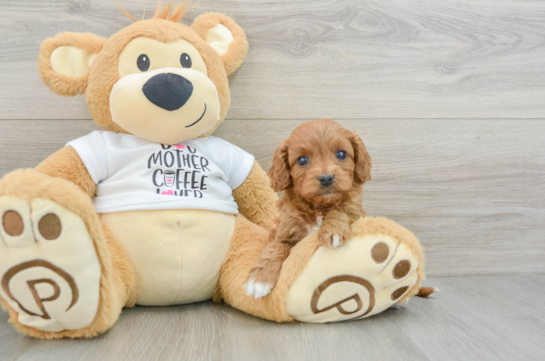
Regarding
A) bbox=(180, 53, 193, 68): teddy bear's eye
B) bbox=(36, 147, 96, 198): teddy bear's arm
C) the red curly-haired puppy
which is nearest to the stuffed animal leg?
bbox=(36, 147, 96, 198): teddy bear's arm

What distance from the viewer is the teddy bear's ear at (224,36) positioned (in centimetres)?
108

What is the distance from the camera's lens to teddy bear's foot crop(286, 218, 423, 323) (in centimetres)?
80

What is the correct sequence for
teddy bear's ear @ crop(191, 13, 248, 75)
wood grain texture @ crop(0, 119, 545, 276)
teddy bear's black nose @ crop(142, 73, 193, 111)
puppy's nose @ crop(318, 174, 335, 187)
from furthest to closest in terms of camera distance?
wood grain texture @ crop(0, 119, 545, 276) → teddy bear's ear @ crop(191, 13, 248, 75) → teddy bear's black nose @ crop(142, 73, 193, 111) → puppy's nose @ crop(318, 174, 335, 187)

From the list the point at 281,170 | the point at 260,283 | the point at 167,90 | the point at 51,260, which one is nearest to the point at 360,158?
the point at 281,170

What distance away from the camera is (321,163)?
81cm

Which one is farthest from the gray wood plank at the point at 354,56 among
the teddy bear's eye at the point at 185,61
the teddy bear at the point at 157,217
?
the teddy bear's eye at the point at 185,61

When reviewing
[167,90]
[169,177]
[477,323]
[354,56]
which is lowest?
[477,323]

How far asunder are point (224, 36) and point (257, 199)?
0.44 meters

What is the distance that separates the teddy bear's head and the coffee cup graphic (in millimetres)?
71

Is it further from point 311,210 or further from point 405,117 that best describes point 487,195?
point 311,210

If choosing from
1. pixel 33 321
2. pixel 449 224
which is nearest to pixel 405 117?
pixel 449 224

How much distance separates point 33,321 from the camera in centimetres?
75

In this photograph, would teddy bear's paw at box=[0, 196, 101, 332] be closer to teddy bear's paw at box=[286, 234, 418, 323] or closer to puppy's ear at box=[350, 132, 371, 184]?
teddy bear's paw at box=[286, 234, 418, 323]

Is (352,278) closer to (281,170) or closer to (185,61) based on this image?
(281,170)
